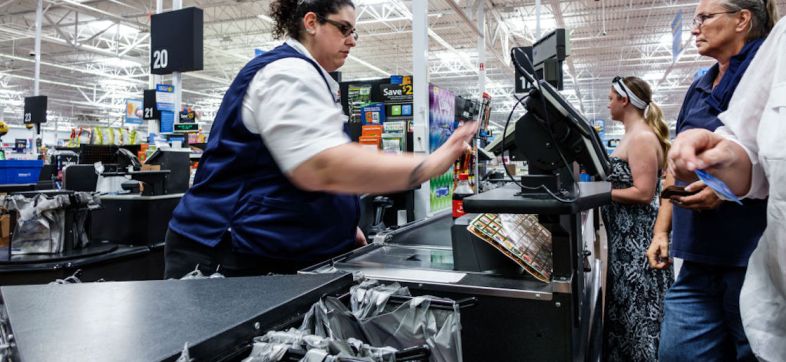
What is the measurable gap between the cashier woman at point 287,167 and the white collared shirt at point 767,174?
0.56 m

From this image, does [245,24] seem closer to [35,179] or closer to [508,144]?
[35,179]

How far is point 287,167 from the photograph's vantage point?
3.47 ft

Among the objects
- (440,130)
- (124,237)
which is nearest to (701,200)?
(440,130)

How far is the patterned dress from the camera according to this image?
7.14 ft

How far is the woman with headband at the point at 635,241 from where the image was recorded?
220 centimetres

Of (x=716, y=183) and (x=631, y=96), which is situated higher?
(x=631, y=96)

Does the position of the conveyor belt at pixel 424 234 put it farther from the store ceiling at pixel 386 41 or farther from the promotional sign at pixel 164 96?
the store ceiling at pixel 386 41

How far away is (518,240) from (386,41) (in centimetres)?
1467

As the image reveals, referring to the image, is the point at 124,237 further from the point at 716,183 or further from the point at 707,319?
the point at 716,183

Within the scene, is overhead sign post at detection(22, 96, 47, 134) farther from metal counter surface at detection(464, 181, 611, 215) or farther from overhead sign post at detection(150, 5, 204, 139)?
metal counter surface at detection(464, 181, 611, 215)

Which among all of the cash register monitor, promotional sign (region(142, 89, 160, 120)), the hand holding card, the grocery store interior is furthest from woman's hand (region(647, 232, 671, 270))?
promotional sign (region(142, 89, 160, 120))

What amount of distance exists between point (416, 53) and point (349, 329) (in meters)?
3.65

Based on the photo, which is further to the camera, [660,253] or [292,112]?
[660,253]

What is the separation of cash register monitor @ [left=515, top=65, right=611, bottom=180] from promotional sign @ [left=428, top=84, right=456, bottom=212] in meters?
2.77
